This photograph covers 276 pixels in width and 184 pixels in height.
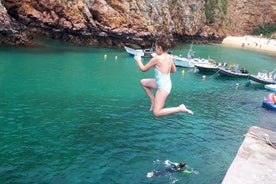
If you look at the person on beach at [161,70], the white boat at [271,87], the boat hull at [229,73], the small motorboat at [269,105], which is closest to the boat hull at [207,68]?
the boat hull at [229,73]

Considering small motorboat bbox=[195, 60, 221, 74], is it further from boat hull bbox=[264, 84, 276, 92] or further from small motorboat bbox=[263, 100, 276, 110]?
small motorboat bbox=[263, 100, 276, 110]

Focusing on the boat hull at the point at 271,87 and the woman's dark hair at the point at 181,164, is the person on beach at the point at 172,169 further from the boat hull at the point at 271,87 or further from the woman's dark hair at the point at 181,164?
the boat hull at the point at 271,87

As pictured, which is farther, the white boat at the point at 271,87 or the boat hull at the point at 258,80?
the boat hull at the point at 258,80

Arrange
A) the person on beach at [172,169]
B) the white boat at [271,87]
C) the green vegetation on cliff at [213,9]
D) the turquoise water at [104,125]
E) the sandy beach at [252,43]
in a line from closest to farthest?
the turquoise water at [104,125] < the person on beach at [172,169] < the white boat at [271,87] < the sandy beach at [252,43] < the green vegetation on cliff at [213,9]

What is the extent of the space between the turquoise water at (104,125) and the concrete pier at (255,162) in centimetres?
453

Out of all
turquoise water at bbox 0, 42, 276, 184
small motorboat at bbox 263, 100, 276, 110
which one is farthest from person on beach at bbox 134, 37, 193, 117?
small motorboat at bbox 263, 100, 276, 110

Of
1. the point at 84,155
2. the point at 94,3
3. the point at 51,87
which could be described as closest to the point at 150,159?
the point at 84,155

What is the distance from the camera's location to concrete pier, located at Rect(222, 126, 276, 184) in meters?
15.0

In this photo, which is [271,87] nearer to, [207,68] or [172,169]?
[207,68]

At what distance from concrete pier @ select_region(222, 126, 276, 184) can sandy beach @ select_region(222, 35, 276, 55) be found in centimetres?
11538

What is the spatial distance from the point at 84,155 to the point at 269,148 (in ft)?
39.3

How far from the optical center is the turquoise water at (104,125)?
22062mm

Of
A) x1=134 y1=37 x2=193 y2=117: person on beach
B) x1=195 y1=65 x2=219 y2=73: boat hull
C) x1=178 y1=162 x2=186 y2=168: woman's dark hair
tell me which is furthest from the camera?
x1=195 y1=65 x2=219 y2=73: boat hull

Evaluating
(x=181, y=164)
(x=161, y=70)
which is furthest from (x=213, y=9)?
(x=161, y=70)
